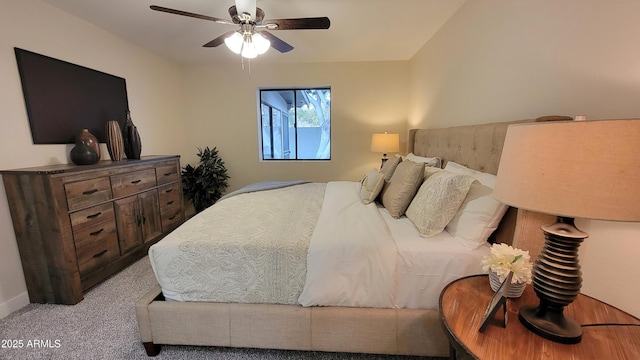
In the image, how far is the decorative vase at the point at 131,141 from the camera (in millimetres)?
2740

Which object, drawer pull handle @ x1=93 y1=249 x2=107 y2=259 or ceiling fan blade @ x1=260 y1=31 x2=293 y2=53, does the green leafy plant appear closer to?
drawer pull handle @ x1=93 y1=249 x2=107 y2=259

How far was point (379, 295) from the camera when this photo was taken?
1.35 m

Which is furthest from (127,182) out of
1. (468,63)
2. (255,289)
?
(468,63)

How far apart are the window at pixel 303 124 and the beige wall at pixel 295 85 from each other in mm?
182

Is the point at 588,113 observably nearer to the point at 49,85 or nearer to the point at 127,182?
the point at 127,182

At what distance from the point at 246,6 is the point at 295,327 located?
2034mm

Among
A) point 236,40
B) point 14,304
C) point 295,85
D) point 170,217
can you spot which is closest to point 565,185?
point 236,40

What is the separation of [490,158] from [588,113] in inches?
20.4

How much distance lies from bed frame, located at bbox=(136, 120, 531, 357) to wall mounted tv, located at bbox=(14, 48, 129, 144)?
1879 mm

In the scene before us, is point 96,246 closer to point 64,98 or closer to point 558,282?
point 64,98

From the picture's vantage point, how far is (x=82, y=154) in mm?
2195

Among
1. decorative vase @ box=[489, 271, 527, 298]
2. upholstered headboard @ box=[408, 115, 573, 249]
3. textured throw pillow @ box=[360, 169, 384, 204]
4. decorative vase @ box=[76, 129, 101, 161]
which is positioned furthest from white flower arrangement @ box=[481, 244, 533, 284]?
decorative vase @ box=[76, 129, 101, 161]

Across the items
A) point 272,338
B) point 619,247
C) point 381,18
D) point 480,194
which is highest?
point 381,18

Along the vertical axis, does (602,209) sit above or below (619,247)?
above
